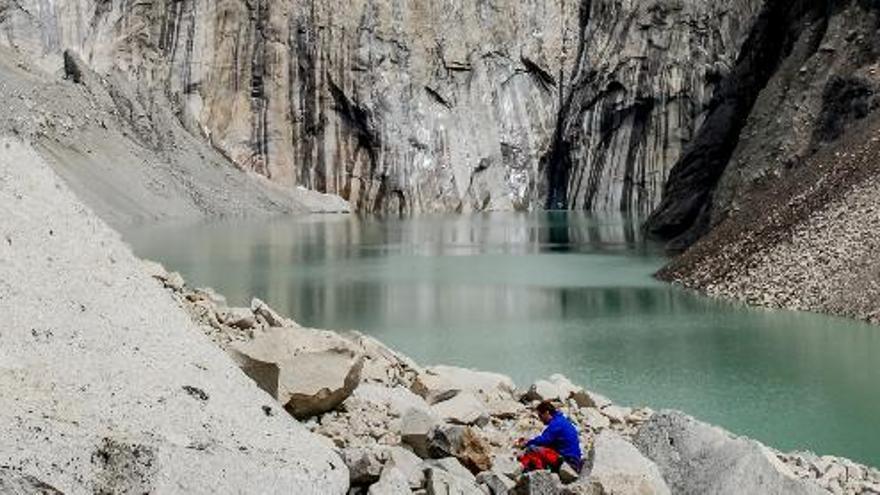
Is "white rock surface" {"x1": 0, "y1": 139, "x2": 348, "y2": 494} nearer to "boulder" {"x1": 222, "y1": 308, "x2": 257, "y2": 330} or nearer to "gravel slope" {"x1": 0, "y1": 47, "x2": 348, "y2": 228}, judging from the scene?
"boulder" {"x1": 222, "y1": 308, "x2": 257, "y2": 330}

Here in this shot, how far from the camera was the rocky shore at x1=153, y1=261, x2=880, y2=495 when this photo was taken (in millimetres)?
8195

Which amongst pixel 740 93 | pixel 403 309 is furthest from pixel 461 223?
pixel 403 309

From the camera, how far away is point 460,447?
892cm

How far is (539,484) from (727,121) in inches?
1734

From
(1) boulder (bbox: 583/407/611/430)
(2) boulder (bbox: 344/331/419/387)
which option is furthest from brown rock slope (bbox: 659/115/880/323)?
(2) boulder (bbox: 344/331/419/387)

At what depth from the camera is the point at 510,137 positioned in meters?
102

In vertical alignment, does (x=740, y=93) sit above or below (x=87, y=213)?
above

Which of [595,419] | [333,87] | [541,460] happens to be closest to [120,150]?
[333,87]

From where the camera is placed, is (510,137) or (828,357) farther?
(510,137)

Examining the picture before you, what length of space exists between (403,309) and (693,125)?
70734 millimetres

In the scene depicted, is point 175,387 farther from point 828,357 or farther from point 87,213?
point 828,357

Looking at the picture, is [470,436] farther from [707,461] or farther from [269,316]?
[269,316]

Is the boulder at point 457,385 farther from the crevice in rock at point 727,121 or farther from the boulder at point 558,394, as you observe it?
the crevice in rock at point 727,121

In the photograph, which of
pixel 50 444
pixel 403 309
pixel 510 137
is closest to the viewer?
pixel 50 444
